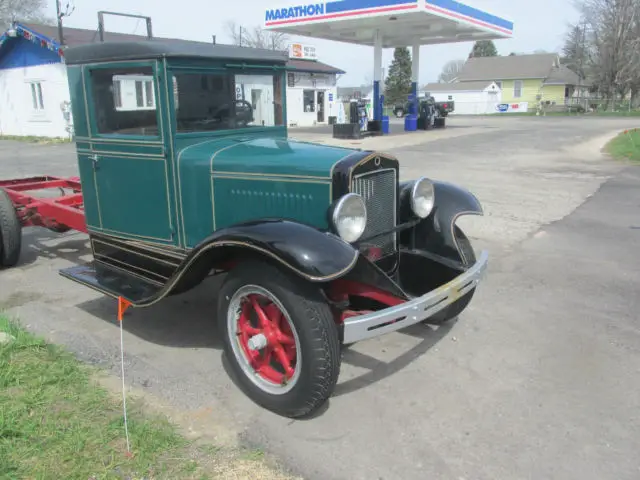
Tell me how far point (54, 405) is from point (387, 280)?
193 centimetres

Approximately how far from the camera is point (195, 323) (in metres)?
4.09

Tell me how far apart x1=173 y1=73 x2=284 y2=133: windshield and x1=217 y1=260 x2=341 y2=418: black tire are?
1.28 metres

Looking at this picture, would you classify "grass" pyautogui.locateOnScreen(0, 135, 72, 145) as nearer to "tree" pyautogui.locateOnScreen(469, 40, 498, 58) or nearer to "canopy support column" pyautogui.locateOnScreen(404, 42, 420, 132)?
"canopy support column" pyautogui.locateOnScreen(404, 42, 420, 132)

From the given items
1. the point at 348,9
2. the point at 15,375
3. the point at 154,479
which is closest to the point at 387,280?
the point at 154,479

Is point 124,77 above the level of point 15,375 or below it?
above

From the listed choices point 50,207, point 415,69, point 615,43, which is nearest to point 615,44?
point 615,43

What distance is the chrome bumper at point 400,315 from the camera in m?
2.59

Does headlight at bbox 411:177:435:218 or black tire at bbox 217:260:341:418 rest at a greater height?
headlight at bbox 411:177:435:218

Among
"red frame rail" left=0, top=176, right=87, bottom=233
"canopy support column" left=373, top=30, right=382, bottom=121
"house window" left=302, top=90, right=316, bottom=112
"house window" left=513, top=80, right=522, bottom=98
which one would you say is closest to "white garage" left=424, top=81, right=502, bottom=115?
"house window" left=513, top=80, right=522, bottom=98

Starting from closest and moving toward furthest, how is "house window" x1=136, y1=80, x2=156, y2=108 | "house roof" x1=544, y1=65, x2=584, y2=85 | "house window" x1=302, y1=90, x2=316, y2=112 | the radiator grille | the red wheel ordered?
the red wheel, the radiator grille, "house window" x1=136, y1=80, x2=156, y2=108, "house window" x1=302, y1=90, x2=316, y2=112, "house roof" x1=544, y1=65, x2=584, y2=85

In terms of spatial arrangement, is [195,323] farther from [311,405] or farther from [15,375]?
[311,405]

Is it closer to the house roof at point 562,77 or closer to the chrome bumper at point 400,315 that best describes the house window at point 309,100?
the chrome bumper at point 400,315

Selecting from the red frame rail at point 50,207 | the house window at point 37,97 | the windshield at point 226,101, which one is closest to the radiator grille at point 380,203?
the windshield at point 226,101

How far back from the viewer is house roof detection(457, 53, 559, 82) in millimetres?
56156
